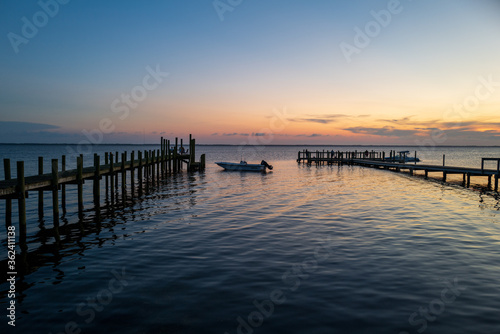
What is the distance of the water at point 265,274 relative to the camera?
664 centimetres

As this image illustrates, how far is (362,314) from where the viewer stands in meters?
6.81

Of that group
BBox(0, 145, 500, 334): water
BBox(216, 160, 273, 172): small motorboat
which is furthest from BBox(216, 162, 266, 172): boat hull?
BBox(0, 145, 500, 334): water

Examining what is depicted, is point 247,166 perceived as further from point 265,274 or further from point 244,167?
point 265,274

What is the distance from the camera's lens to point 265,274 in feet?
29.4

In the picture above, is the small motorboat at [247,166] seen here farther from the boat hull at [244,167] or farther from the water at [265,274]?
the water at [265,274]

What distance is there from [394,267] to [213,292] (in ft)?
17.0

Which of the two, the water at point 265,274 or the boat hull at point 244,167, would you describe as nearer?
the water at point 265,274

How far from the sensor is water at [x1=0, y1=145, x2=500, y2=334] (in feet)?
21.8

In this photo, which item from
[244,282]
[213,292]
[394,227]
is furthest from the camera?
[394,227]

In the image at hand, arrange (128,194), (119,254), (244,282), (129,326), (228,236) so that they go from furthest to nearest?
(128,194), (228,236), (119,254), (244,282), (129,326)

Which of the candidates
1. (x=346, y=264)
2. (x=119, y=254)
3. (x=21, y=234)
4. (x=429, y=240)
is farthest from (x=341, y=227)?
(x=21, y=234)

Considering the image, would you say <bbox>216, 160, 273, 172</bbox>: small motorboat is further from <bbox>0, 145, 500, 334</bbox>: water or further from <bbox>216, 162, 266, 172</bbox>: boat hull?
<bbox>0, 145, 500, 334</bbox>: water

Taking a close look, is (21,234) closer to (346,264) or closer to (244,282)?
(244,282)

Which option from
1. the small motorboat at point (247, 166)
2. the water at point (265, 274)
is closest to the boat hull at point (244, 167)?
the small motorboat at point (247, 166)
